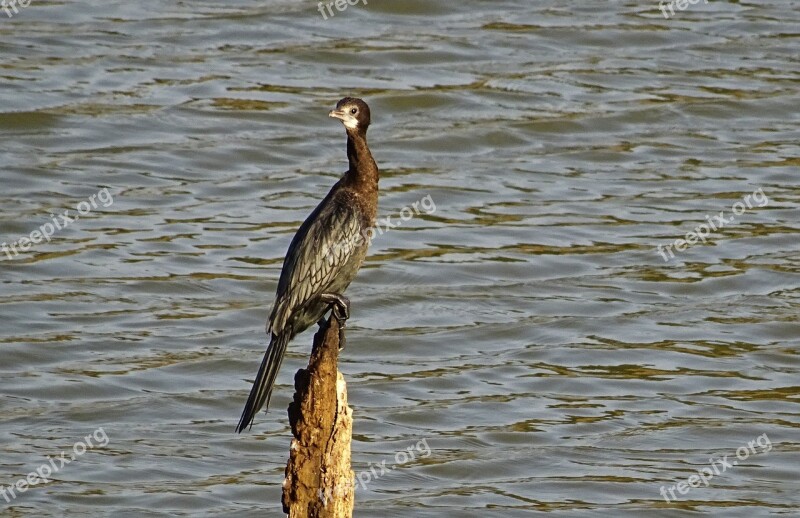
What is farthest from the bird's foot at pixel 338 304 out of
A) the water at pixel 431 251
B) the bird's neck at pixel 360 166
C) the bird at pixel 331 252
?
the water at pixel 431 251

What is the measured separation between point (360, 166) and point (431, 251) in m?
7.04

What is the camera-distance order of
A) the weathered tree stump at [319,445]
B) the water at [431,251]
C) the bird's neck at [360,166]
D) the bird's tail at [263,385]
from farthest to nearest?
the water at [431,251] < the bird's neck at [360,166] < the bird's tail at [263,385] < the weathered tree stump at [319,445]

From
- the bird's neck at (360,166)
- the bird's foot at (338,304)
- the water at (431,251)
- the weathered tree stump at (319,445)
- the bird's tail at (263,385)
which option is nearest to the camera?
the weathered tree stump at (319,445)

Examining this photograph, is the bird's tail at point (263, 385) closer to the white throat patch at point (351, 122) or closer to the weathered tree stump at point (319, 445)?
the weathered tree stump at point (319, 445)

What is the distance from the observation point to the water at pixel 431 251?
37.2 ft

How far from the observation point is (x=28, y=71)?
18.9 m

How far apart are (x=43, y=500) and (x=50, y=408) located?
5.47 ft

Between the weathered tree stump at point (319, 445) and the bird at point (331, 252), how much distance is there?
899mm

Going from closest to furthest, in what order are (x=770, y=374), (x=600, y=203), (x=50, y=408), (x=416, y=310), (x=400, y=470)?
(x=400, y=470), (x=50, y=408), (x=770, y=374), (x=416, y=310), (x=600, y=203)

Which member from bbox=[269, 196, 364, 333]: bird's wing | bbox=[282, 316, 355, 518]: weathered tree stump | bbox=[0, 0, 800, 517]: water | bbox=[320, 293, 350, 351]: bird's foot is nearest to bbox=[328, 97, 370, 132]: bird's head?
bbox=[269, 196, 364, 333]: bird's wing

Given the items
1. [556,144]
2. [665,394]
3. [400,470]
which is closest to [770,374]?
[665,394]

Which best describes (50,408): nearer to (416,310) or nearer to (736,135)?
(416,310)

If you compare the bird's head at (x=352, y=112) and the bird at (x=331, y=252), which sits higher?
the bird's head at (x=352, y=112)

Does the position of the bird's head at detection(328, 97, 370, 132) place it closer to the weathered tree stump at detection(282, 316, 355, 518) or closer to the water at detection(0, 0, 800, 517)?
the weathered tree stump at detection(282, 316, 355, 518)
